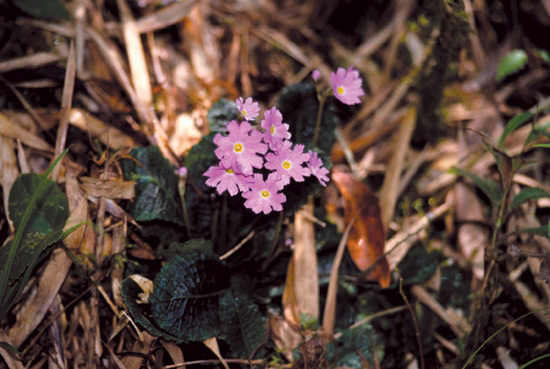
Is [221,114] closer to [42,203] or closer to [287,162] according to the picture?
[287,162]

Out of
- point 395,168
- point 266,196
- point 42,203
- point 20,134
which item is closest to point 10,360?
point 42,203

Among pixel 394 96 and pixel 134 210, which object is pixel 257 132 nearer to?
pixel 134 210

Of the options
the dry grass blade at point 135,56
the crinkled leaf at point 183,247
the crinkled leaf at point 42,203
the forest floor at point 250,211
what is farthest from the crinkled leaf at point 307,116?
the crinkled leaf at point 42,203

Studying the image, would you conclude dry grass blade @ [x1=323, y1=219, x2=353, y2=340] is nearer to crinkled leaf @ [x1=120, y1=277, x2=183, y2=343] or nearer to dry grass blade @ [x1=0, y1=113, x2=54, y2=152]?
crinkled leaf @ [x1=120, y1=277, x2=183, y2=343]

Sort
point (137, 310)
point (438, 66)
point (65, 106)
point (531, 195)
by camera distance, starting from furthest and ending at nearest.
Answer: point (438, 66) → point (65, 106) → point (531, 195) → point (137, 310)

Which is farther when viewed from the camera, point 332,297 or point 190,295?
point 332,297
